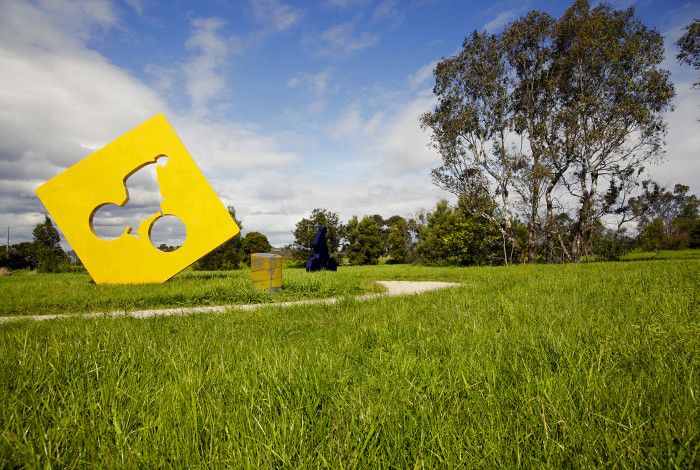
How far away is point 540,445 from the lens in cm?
121

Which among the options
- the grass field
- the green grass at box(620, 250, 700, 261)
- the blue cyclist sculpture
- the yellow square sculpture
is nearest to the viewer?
the grass field

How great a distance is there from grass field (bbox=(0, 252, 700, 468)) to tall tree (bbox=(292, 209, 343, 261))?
33347mm

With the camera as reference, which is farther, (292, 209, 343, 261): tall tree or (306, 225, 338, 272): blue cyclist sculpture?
Answer: (292, 209, 343, 261): tall tree

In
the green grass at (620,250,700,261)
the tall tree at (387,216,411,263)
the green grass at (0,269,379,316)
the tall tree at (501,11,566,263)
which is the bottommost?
the green grass at (0,269,379,316)

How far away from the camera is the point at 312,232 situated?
37844mm

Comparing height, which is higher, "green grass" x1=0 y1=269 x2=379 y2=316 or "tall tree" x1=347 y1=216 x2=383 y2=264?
"tall tree" x1=347 y1=216 x2=383 y2=264

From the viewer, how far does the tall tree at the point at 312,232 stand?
3775cm

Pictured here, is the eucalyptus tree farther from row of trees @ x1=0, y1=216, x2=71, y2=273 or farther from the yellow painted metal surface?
row of trees @ x1=0, y1=216, x2=71, y2=273

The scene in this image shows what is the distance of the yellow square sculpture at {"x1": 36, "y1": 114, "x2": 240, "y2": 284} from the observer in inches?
426

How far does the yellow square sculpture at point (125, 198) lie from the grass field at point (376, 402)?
8.79m

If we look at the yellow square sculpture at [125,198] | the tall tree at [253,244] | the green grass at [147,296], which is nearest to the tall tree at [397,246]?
the tall tree at [253,244]

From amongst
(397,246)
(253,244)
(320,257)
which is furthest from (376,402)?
(397,246)

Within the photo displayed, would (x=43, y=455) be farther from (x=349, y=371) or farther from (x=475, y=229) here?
(x=475, y=229)

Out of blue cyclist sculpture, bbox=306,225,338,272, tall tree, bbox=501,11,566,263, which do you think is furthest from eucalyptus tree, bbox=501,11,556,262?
blue cyclist sculpture, bbox=306,225,338,272
